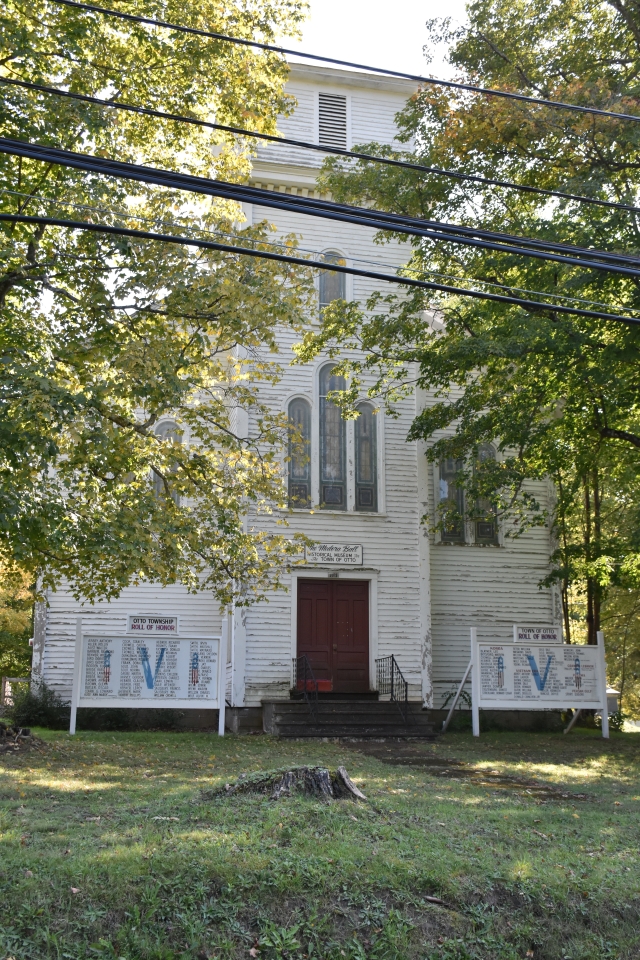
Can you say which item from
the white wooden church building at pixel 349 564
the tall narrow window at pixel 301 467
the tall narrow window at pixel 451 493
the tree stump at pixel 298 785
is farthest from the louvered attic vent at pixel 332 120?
the tree stump at pixel 298 785

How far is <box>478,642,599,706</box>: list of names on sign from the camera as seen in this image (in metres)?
16.9

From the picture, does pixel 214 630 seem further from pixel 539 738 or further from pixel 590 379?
pixel 590 379

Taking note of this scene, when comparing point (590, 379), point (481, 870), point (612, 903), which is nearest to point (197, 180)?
point (481, 870)

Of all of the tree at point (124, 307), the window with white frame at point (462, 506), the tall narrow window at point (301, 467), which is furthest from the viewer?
the window with white frame at point (462, 506)

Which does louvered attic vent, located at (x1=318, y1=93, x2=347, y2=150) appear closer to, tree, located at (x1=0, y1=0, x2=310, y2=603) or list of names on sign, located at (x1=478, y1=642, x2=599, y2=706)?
tree, located at (x1=0, y1=0, x2=310, y2=603)

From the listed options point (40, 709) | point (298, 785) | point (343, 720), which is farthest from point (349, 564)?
point (298, 785)

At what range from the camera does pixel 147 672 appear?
15.0 meters

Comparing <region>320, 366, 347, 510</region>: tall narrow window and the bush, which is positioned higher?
<region>320, 366, 347, 510</region>: tall narrow window

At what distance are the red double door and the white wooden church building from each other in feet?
0.09

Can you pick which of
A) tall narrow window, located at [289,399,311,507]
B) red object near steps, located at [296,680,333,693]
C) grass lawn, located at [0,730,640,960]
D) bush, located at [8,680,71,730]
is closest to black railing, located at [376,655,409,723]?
red object near steps, located at [296,680,333,693]

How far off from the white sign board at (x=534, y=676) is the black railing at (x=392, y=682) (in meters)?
1.50

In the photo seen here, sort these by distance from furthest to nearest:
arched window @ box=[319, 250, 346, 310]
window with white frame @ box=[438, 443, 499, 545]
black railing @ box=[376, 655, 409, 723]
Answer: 1. window with white frame @ box=[438, 443, 499, 545]
2. arched window @ box=[319, 250, 346, 310]
3. black railing @ box=[376, 655, 409, 723]

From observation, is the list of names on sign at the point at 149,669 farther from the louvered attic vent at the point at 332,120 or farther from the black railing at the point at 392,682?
the louvered attic vent at the point at 332,120

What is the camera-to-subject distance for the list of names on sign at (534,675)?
16922 mm
